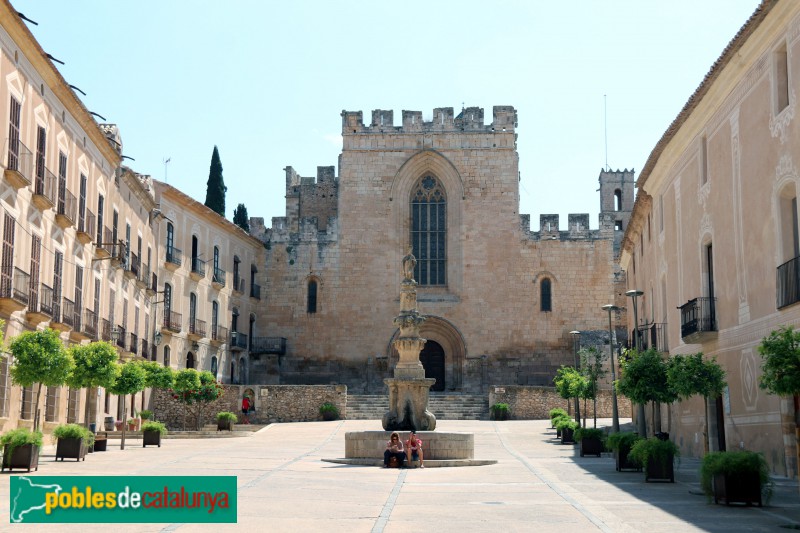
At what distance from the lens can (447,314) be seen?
5041 centimetres

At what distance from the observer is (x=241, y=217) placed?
58562 mm

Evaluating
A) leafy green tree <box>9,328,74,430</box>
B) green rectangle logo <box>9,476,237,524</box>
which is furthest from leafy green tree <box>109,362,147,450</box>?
green rectangle logo <box>9,476,237,524</box>

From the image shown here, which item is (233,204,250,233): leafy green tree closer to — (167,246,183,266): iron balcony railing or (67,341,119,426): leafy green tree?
(167,246,183,266): iron balcony railing

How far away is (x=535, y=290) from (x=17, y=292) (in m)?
30.3

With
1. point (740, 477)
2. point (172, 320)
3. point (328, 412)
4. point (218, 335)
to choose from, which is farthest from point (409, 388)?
point (218, 335)

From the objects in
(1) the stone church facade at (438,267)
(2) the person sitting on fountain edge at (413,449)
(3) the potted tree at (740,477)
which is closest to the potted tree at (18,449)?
(2) the person sitting on fountain edge at (413,449)

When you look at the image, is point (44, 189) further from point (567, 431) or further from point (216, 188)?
point (216, 188)

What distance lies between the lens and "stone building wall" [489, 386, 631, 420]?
43312 mm

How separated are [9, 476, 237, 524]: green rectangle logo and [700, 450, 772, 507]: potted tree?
713cm

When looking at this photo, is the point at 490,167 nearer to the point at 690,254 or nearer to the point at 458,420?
the point at 458,420

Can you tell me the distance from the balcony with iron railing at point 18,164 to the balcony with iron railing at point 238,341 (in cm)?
2387

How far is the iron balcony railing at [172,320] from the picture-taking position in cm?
4262

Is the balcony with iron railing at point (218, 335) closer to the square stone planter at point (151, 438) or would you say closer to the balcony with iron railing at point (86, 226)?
the balcony with iron railing at point (86, 226)

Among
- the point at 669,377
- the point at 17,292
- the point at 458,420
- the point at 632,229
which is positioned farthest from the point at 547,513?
the point at 458,420
